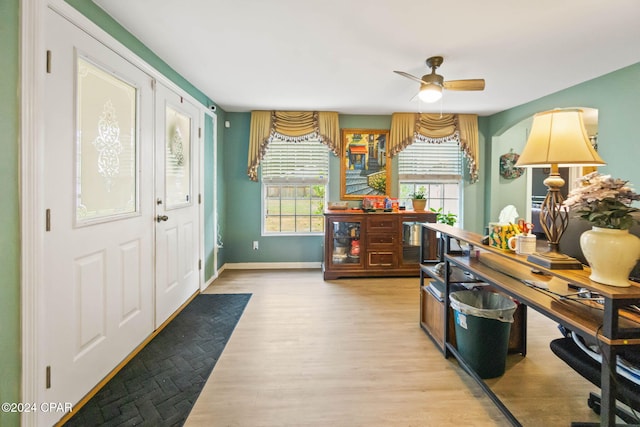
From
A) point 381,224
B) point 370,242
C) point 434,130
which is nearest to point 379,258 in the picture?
point 370,242

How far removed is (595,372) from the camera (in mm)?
1387

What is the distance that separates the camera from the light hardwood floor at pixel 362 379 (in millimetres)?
1755

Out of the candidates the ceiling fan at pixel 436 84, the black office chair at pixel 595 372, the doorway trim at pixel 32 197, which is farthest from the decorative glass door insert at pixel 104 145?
the black office chair at pixel 595 372

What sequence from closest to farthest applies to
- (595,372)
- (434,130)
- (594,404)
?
(595,372) → (594,404) → (434,130)

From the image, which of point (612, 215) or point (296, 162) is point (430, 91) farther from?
point (296, 162)

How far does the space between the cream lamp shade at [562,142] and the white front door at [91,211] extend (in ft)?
8.06

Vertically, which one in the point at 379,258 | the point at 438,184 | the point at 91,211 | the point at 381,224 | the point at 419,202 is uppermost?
the point at 438,184

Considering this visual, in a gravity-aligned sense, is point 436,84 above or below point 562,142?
above

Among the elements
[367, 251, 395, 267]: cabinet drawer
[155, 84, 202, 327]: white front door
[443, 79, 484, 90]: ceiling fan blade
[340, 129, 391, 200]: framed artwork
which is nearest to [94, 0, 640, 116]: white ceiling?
[443, 79, 484, 90]: ceiling fan blade

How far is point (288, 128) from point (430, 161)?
2333 mm

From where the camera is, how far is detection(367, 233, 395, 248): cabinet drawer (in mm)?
4430

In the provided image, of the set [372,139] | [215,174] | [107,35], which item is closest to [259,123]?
[215,174]

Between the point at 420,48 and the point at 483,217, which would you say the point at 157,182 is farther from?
the point at 483,217

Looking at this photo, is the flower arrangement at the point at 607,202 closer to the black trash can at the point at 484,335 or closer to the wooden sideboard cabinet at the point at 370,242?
the black trash can at the point at 484,335
